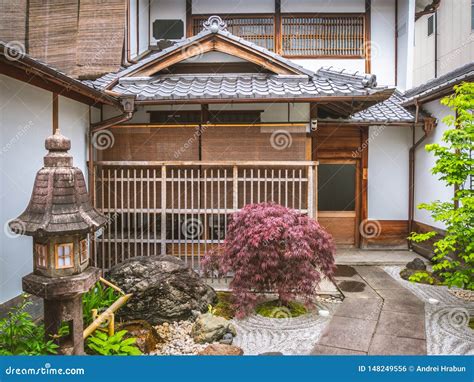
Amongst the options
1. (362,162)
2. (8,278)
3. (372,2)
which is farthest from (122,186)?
(372,2)

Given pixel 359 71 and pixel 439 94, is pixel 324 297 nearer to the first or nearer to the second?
pixel 439 94

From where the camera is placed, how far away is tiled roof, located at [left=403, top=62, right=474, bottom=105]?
8184 millimetres

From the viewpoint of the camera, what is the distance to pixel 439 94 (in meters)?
9.53

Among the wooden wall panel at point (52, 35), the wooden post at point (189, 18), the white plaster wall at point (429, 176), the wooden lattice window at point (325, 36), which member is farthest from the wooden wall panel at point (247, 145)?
the wooden post at point (189, 18)

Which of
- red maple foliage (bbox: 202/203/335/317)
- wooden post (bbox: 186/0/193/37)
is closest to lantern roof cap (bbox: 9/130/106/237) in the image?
red maple foliage (bbox: 202/203/335/317)

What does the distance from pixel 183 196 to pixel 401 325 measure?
5.18m

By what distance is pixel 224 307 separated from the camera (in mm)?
6828

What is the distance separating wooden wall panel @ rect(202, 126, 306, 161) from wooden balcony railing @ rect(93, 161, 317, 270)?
11.0 inches

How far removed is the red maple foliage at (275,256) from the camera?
6.20 meters

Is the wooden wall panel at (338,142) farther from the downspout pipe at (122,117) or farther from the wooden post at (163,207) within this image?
the downspout pipe at (122,117)

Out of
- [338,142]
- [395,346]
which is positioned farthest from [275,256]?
[338,142]

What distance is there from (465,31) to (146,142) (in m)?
11.6

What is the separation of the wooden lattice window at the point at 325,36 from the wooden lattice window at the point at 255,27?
17.2 inches

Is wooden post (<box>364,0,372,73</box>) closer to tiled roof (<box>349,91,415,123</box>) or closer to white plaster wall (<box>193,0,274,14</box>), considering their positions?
tiled roof (<box>349,91,415,123</box>)
